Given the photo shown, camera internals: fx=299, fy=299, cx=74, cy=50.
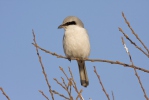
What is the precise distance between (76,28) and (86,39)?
0.76ft

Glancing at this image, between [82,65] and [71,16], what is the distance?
89 cm

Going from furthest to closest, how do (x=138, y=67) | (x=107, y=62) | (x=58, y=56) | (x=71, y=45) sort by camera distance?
(x=71, y=45), (x=58, y=56), (x=107, y=62), (x=138, y=67)

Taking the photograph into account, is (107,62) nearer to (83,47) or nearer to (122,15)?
(122,15)

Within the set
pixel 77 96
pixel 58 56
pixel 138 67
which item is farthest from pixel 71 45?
pixel 138 67

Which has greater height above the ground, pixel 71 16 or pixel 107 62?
pixel 71 16

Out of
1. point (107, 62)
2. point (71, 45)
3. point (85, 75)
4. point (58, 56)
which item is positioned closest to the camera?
point (107, 62)

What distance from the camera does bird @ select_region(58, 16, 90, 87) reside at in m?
4.57

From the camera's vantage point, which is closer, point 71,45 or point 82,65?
point 71,45

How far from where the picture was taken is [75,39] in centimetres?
456

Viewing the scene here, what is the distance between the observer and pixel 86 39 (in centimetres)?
468

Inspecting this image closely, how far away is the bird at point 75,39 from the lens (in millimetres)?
4570

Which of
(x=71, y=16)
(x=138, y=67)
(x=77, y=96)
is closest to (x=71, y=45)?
(x=71, y=16)

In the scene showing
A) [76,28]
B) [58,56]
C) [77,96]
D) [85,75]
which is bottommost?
[77,96]

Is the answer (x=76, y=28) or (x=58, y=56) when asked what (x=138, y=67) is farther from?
(x=76, y=28)
